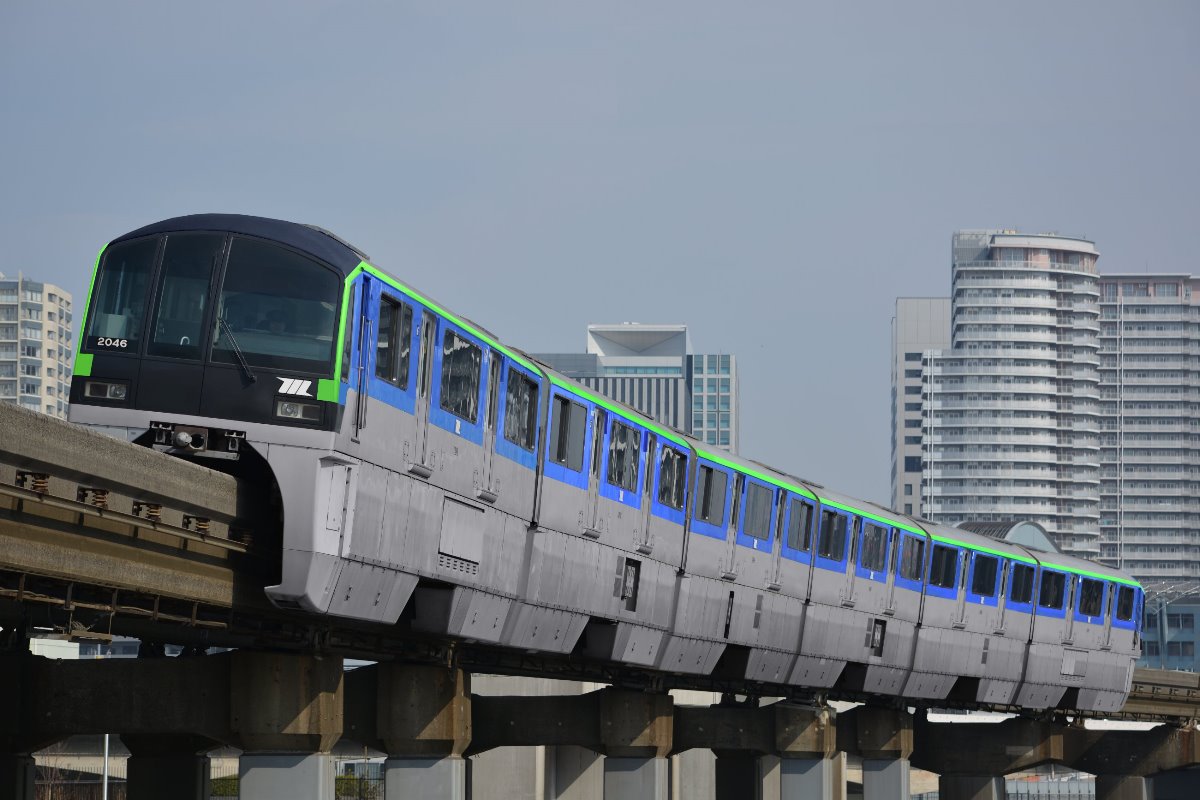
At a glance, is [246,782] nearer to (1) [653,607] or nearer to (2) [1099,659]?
(1) [653,607]

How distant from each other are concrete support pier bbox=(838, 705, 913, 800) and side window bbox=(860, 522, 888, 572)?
296 inches

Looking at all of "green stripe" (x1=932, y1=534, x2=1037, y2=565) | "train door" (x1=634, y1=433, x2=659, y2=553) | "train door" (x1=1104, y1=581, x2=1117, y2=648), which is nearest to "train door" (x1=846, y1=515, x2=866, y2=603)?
"green stripe" (x1=932, y1=534, x2=1037, y2=565)

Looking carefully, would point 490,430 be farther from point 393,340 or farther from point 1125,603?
point 1125,603

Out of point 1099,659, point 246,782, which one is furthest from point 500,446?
point 1099,659

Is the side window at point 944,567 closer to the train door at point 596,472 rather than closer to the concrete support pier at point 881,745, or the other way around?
the concrete support pier at point 881,745

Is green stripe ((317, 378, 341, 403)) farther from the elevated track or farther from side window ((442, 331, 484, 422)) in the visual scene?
side window ((442, 331, 484, 422))

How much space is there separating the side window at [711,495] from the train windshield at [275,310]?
1615 centimetres

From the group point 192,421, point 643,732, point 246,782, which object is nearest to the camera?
point 192,421

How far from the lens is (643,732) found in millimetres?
38531

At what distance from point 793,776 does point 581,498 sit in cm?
1875

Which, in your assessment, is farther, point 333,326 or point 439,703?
point 439,703

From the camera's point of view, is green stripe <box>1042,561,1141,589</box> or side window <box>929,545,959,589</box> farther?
green stripe <box>1042,561,1141,589</box>

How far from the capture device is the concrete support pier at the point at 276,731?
22.2 metres

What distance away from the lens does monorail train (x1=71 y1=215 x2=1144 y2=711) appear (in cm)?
1944
